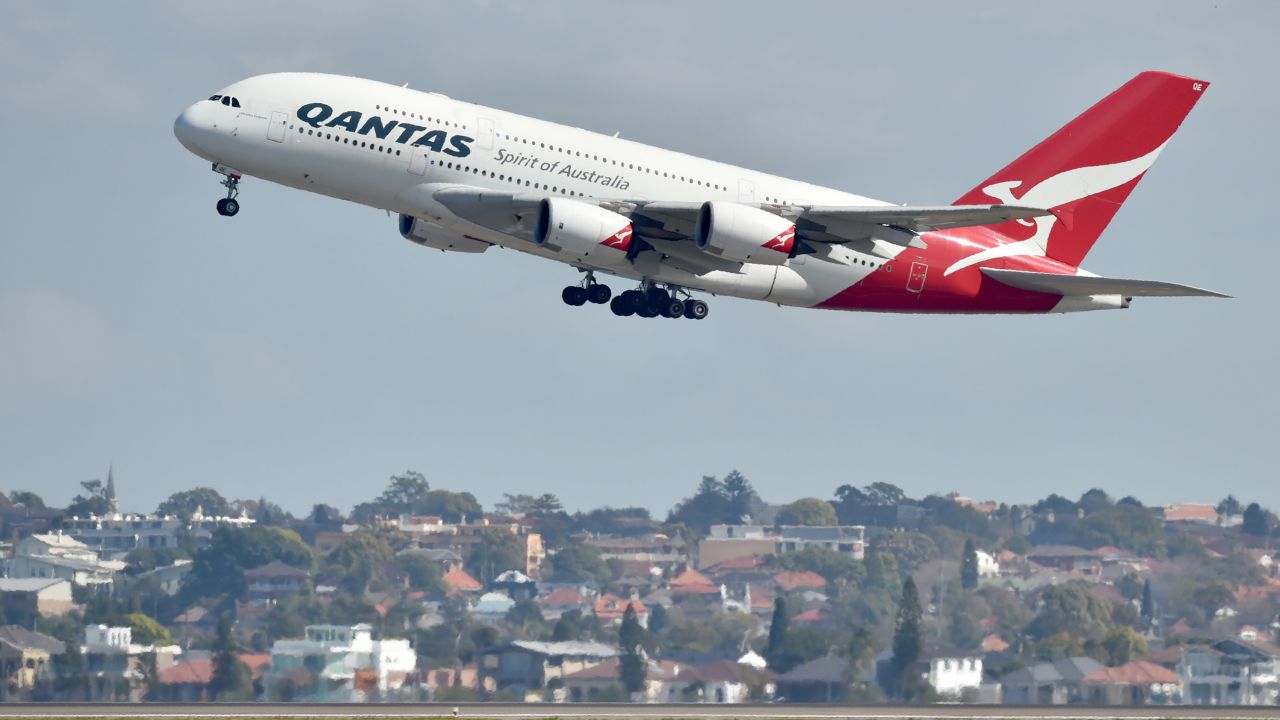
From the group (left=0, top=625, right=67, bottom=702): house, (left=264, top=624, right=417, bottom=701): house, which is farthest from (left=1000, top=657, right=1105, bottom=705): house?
(left=0, top=625, right=67, bottom=702): house

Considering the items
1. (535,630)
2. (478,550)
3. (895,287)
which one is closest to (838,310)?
(895,287)

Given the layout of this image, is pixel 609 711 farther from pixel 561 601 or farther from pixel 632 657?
pixel 561 601

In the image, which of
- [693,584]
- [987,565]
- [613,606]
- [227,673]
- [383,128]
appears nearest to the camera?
[383,128]

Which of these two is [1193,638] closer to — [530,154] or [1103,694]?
[1103,694]

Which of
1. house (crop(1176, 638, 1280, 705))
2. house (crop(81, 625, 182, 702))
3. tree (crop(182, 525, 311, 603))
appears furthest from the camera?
tree (crop(182, 525, 311, 603))

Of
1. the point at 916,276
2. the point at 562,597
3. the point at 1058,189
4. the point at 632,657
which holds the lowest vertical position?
the point at 632,657

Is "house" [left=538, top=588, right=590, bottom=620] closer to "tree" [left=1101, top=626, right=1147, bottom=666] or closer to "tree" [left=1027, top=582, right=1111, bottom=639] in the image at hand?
"tree" [left=1027, top=582, right=1111, bottom=639]

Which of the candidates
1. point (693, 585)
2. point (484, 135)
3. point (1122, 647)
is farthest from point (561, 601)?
point (484, 135)
